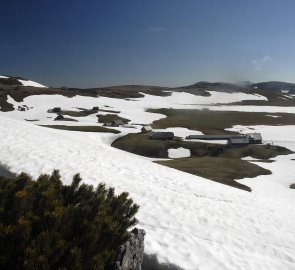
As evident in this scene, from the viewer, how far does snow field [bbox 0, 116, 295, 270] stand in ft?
41.3

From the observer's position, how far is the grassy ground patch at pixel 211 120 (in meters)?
112

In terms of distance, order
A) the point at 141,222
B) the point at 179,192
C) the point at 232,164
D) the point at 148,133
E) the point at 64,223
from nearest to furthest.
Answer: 1. the point at 64,223
2. the point at 141,222
3. the point at 179,192
4. the point at 232,164
5. the point at 148,133

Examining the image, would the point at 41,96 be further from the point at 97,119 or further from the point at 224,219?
the point at 224,219

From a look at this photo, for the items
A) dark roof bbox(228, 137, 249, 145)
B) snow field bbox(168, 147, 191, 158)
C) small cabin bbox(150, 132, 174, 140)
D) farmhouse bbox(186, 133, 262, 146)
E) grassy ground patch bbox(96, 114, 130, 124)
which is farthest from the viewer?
grassy ground patch bbox(96, 114, 130, 124)

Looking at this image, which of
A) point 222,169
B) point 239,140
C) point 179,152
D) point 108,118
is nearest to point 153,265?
point 222,169

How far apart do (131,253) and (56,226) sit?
2.58 meters

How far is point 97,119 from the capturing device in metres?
109

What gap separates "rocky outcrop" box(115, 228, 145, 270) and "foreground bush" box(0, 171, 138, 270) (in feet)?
0.90

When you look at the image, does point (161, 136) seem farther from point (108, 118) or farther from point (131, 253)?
point (131, 253)

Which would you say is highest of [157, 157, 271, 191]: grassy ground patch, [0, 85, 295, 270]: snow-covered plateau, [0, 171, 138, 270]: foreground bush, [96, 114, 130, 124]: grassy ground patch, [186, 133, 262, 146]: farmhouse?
[0, 171, 138, 270]: foreground bush

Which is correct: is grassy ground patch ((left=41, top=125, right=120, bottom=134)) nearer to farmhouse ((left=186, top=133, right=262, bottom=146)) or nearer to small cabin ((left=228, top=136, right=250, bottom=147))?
farmhouse ((left=186, top=133, right=262, bottom=146))

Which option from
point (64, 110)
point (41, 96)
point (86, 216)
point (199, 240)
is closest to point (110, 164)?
point (199, 240)

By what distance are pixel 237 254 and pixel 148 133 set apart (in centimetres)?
7497

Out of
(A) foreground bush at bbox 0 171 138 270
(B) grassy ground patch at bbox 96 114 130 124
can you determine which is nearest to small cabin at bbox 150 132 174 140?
(B) grassy ground patch at bbox 96 114 130 124
